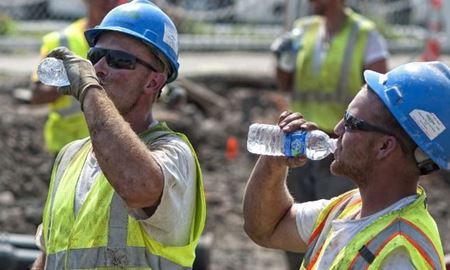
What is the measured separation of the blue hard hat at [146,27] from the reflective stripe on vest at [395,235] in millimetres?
1232

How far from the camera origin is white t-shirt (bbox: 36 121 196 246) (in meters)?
Result: 4.33

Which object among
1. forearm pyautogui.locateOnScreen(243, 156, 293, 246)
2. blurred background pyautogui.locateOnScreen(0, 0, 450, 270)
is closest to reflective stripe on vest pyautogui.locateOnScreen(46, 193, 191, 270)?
forearm pyautogui.locateOnScreen(243, 156, 293, 246)

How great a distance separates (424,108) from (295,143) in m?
0.56

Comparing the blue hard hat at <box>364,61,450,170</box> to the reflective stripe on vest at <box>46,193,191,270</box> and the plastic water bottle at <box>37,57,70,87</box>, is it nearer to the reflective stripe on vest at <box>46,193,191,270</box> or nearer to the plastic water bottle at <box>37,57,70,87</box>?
the reflective stripe on vest at <box>46,193,191,270</box>

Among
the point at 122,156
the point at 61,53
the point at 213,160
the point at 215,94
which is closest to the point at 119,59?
the point at 61,53

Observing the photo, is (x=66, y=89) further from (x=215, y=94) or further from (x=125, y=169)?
(x=215, y=94)

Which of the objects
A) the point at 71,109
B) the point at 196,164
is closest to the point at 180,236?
the point at 196,164

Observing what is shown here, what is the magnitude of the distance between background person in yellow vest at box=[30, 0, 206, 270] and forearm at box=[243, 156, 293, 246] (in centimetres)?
20

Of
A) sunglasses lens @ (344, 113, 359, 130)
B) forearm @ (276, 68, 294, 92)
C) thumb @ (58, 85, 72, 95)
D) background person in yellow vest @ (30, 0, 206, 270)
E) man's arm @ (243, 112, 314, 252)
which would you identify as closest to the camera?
sunglasses lens @ (344, 113, 359, 130)

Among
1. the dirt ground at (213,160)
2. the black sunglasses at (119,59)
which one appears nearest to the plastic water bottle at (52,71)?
the black sunglasses at (119,59)

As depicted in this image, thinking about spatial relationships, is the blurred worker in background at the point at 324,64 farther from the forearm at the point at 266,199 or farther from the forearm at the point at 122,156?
the forearm at the point at 122,156

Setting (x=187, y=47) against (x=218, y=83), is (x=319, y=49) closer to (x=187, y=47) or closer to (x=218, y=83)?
(x=218, y=83)

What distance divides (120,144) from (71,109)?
3508mm

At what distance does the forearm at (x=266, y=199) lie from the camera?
459cm
